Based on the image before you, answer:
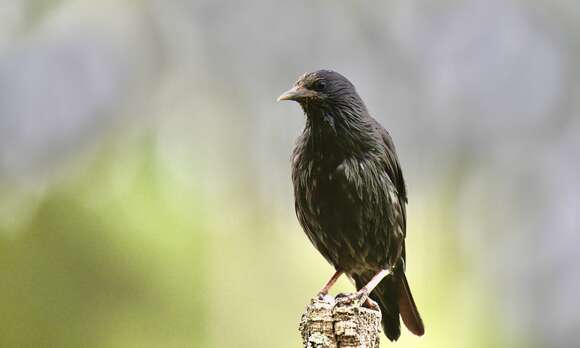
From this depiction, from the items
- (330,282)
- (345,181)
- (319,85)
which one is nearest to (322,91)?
(319,85)

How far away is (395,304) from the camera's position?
647cm

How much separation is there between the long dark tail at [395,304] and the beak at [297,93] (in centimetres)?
146

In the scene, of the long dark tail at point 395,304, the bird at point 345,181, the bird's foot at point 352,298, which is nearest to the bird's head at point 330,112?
the bird at point 345,181

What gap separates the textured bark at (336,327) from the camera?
4.60 meters

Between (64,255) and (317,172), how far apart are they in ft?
8.51

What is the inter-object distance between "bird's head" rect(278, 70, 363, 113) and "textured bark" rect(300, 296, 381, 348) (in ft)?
4.98

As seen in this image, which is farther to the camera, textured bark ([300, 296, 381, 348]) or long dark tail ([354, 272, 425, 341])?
long dark tail ([354, 272, 425, 341])

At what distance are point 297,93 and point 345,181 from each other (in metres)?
0.62

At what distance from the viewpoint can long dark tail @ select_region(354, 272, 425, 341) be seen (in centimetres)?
640

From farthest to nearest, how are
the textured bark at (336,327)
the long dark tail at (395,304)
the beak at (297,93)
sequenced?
the long dark tail at (395,304), the beak at (297,93), the textured bark at (336,327)

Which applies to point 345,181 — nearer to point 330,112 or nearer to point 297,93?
point 330,112

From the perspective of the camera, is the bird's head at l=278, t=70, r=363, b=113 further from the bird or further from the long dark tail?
the long dark tail

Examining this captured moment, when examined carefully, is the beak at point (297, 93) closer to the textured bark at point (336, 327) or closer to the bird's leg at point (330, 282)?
the bird's leg at point (330, 282)

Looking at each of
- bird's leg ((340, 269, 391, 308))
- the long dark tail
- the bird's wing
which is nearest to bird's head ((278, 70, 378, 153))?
the bird's wing
